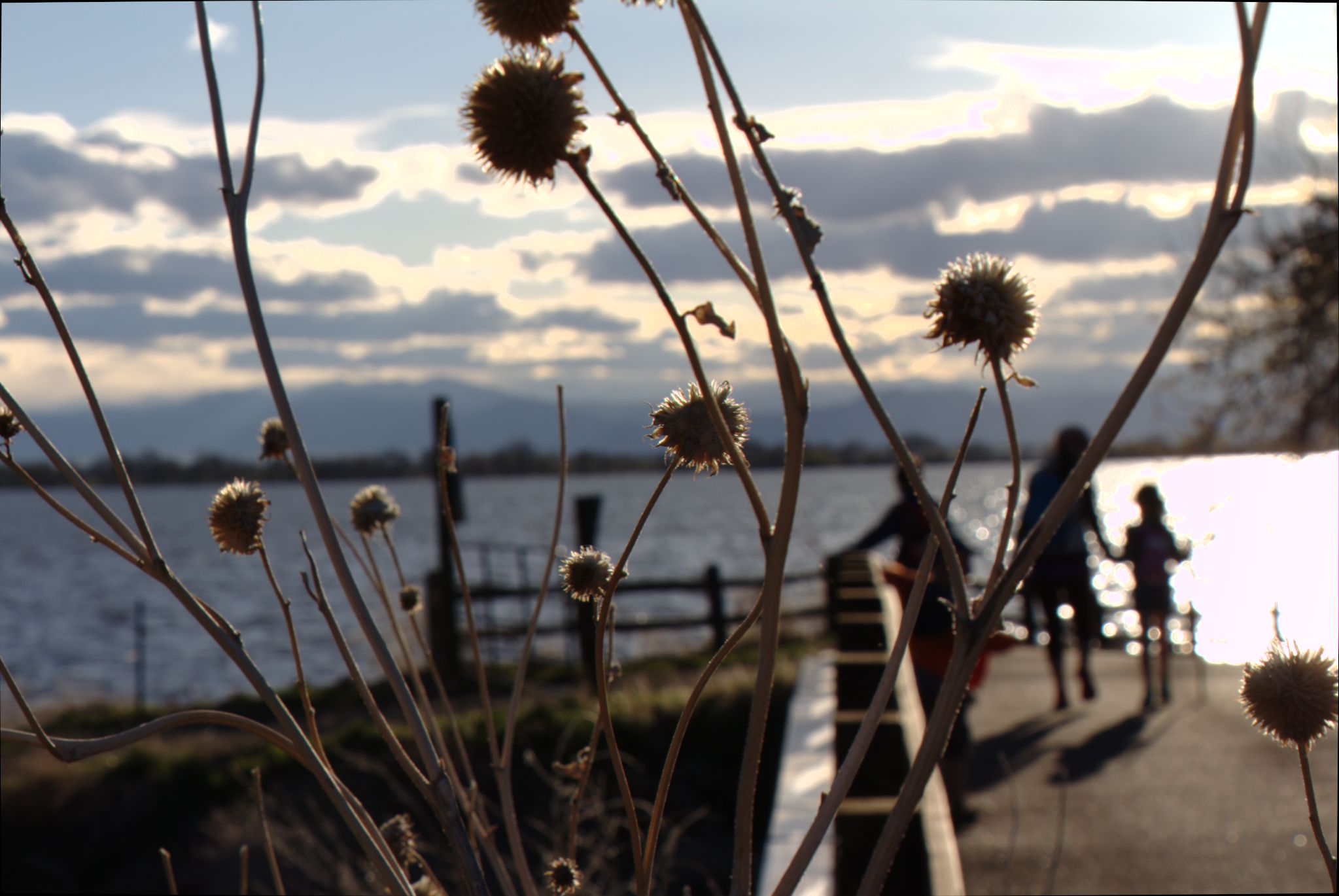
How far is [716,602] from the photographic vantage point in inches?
658

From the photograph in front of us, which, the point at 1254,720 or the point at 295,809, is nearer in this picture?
the point at 1254,720

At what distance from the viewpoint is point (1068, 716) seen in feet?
30.2

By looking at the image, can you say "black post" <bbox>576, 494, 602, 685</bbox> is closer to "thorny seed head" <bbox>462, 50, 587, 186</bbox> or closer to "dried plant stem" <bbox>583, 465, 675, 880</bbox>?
"dried plant stem" <bbox>583, 465, 675, 880</bbox>

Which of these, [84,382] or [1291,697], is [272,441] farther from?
[1291,697]

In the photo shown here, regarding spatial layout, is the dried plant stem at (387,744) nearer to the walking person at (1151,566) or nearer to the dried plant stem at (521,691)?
the dried plant stem at (521,691)

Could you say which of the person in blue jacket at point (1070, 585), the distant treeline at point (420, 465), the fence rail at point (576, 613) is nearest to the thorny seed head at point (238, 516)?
the distant treeline at point (420, 465)

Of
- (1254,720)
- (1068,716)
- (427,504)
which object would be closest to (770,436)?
(1254,720)

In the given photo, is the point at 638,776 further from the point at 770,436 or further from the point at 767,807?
the point at 770,436

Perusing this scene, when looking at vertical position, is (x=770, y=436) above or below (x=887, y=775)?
above

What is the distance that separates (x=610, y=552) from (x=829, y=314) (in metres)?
37.1

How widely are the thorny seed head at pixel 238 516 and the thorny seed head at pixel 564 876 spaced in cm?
42

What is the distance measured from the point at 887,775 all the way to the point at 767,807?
5.18 meters

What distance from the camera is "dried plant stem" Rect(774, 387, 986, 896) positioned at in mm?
858

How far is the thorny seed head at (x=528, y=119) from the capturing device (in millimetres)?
820
